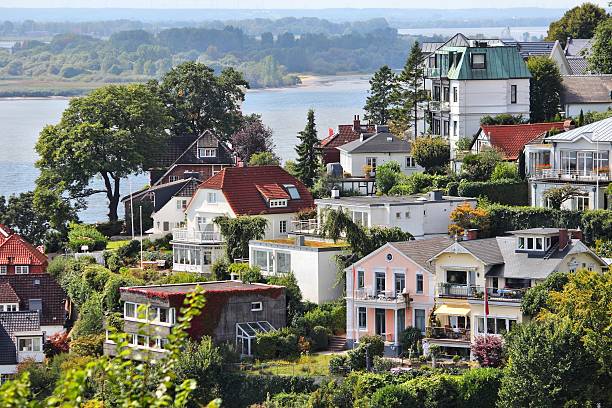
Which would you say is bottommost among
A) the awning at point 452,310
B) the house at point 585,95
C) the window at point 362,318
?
the window at point 362,318

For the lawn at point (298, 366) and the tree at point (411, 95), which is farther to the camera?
the tree at point (411, 95)

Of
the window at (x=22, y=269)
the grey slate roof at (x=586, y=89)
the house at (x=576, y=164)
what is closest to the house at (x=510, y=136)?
the house at (x=576, y=164)

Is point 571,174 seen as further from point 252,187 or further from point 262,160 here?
point 262,160

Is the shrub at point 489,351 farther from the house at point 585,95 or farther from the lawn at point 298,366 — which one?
the house at point 585,95

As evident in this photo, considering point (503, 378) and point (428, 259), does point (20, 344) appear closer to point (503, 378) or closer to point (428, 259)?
point (428, 259)

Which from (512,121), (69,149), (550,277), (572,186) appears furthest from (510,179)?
(69,149)

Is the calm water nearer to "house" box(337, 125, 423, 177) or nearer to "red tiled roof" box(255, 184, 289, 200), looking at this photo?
"house" box(337, 125, 423, 177)
